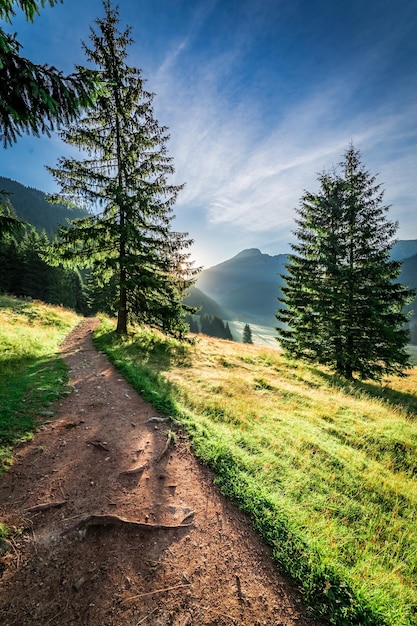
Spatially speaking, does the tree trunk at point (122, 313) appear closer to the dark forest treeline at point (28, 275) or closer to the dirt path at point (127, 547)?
the dirt path at point (127, 547)

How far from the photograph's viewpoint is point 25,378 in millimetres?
7984

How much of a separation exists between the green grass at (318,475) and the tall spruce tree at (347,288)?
5693mm

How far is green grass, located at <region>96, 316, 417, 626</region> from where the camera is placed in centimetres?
304

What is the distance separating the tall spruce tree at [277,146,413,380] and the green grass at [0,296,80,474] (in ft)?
46.7

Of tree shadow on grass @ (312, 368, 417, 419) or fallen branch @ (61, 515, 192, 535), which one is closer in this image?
fallen branch @ (61, 515, 192, 535)

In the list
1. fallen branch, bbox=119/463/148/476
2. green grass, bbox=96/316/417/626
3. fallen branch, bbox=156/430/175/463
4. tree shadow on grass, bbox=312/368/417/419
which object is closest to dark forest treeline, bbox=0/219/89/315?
green grass, bbox=96/316/417/626

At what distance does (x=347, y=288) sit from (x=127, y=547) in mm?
16476

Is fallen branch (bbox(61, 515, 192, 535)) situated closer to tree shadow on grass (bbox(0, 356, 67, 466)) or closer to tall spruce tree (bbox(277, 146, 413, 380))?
tree shadow on grass (bbox(0, 356, 67, 466))

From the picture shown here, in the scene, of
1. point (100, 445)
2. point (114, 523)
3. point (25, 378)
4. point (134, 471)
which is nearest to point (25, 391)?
point (25, 378)

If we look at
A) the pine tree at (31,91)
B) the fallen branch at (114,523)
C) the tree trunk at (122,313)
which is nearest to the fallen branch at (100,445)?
the fallen branch at (114,523)

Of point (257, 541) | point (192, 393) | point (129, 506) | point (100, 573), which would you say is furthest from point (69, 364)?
point (257, 541)

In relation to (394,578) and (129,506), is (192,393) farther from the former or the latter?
(394,578)

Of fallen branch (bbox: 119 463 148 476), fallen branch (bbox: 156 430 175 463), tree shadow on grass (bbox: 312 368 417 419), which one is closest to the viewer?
fallen branch (bbox: 119 463 148 476)

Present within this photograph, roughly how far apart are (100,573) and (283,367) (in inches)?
524
